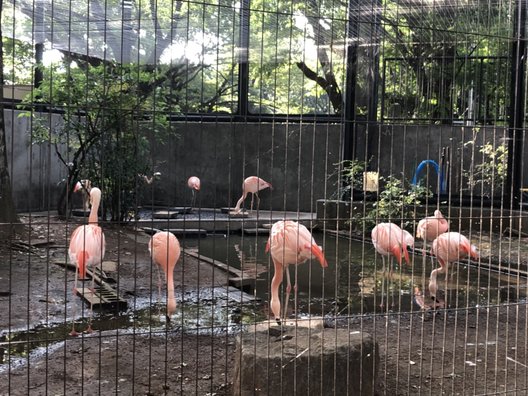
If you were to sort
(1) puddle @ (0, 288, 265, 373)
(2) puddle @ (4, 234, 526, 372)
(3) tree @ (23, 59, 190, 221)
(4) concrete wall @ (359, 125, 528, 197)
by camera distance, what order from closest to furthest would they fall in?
1. (2) puddle @ (4, 234, 526, 372)
2. (1) puddle @ (0, 288, 265, 373)
3. (3) tree @ (23, 59, 190, 221)
4. (4) concrete wall @ (359, 125, 528, 197)

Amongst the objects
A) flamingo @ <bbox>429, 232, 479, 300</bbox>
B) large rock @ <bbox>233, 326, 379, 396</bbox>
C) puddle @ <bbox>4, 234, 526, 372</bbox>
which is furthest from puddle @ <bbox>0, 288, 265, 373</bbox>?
flamingo @ <bbox>429, 232, 479, 300</bbox>

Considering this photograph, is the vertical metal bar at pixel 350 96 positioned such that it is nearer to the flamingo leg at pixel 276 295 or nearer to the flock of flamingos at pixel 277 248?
the flock of flamingos at pixel 277 248

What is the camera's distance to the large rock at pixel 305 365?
8.05 feet

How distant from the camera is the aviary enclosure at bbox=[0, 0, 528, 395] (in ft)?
8.53

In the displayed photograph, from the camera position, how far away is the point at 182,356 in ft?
8.10

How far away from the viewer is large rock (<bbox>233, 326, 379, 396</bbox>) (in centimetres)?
246

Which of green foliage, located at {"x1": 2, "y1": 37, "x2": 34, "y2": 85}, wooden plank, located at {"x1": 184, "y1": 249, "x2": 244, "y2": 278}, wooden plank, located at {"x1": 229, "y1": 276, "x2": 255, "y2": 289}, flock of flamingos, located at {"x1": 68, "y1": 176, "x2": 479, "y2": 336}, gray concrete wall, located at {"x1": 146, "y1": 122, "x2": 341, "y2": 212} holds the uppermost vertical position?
green foliage, located at {"x1": 2, "y1": 37, "x2": 34, "y2": 85}

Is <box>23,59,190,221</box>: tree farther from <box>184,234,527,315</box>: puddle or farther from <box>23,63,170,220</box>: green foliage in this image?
<box>184,234,527,315</box>: puddle

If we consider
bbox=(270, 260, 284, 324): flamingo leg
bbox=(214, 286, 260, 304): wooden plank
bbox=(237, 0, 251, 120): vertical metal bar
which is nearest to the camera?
bbox=(270, 260, 284, 324): flamingo leg

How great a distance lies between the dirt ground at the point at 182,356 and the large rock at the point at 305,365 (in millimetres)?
119

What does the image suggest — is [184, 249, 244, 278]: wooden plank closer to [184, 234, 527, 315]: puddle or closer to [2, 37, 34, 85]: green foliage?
[184, 234, 527, 315]: puddle

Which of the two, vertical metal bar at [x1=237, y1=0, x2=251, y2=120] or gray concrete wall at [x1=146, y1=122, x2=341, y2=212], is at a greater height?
vertical metal bar at [x1=237, y1=0, x2=251, y2=120]

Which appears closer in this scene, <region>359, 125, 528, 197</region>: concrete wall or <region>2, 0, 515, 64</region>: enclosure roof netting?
<region>2, 0, 515, 64</region>: enclosure roof netting

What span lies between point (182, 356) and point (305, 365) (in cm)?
48
